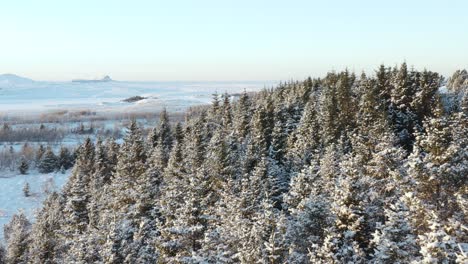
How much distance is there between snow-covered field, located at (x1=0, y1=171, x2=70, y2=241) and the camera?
133875 millimetres

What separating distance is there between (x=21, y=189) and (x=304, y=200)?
142m

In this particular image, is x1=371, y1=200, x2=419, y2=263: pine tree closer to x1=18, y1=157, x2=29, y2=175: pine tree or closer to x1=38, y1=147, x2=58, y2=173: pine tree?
x1=38, y1=147, x2=58, y2=173: pine tree

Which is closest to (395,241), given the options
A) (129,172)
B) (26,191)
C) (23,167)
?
(129,172)

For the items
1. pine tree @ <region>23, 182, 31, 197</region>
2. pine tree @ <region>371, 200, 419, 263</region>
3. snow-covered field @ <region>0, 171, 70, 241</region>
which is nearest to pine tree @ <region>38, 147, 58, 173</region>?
snow-covered field @ <region>0, 171, 70, 241</region>

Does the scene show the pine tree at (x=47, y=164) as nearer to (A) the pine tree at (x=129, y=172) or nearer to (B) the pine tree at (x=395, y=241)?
(A) the pine tree at (x=129, y=172)

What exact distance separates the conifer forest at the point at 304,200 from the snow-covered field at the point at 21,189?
7045cm

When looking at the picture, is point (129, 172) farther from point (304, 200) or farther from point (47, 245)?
point (304, 200)

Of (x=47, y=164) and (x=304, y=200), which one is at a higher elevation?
(x=304, y=200)

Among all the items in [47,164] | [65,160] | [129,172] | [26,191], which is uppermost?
[129,172]

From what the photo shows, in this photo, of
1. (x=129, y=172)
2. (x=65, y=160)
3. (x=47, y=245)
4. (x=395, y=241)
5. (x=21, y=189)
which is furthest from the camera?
(x=65, y=160)

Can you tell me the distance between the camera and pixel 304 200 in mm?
33062

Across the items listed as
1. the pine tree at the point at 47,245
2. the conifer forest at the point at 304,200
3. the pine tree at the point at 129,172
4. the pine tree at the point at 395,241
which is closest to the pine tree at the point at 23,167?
the conifer forest at the point at 304,200

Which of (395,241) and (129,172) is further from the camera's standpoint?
(129,172)

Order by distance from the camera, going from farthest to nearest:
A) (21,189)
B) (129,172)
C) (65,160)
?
1. (65,160)
2. (21,189)
3. (129,172)
